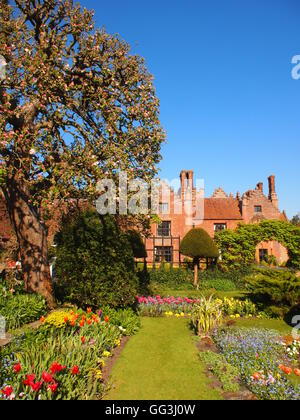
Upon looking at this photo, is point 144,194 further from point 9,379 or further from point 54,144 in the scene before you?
point 9,379

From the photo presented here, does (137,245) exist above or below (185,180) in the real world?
below

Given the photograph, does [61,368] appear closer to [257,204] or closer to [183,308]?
[183,308]

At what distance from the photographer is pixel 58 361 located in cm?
538

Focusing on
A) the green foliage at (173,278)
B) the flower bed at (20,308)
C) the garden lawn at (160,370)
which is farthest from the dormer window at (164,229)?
the flower bed at (20,308)

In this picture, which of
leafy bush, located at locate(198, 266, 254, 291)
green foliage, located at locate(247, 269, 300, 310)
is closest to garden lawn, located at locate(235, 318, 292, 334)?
green foliage, located at locate(247, 269, 300, 310)

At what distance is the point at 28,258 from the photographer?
1029cm

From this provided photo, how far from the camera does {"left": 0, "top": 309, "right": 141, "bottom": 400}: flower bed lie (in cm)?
438

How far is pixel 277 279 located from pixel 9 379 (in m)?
10.1

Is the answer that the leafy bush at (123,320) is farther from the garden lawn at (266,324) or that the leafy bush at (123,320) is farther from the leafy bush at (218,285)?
the leafy bush at (218,285)

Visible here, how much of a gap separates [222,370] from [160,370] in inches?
55.4

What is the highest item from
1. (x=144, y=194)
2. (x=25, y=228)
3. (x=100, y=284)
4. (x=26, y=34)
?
(x=26, y=34)

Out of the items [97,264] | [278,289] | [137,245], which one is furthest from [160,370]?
[137,245]

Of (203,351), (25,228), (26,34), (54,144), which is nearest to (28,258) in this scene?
(25,228)
